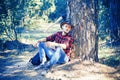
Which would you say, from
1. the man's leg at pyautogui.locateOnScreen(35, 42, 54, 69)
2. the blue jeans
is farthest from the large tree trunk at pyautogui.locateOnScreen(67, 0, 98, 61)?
the man's leg at pyautogui.locateOnScreen(35, 42, 54, 69)

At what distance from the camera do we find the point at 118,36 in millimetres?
13078

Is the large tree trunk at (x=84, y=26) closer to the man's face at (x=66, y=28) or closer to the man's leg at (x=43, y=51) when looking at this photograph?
the man's face at (x=66, y=28)

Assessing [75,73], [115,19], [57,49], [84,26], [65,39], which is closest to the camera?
[75,73]

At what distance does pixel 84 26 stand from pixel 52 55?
1430 millimetres

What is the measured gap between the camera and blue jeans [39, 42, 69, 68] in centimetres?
695

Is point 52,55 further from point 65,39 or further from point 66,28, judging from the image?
point 66,28

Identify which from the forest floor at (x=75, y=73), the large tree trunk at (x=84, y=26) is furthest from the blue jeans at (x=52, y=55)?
the large tree trunk at (x=84, y=26)

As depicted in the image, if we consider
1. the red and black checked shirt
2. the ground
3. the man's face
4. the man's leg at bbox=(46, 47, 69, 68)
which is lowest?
the ground

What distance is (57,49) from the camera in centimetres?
695

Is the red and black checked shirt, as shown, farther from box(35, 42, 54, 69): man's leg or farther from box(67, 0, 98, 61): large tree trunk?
box(35, 42, 54, 69): man's leg

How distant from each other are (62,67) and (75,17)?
1.63 meters

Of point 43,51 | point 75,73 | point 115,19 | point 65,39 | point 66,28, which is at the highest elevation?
point 115,19

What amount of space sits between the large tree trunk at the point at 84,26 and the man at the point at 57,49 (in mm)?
237

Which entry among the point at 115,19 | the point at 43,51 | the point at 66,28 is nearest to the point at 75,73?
the point at 43,51
